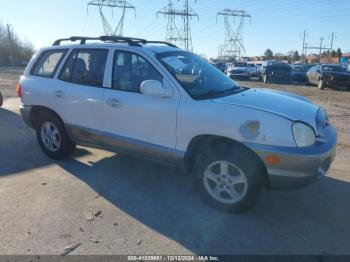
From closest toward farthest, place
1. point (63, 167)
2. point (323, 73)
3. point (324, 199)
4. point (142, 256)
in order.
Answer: point (142, 256) → point (324, 199) → point (63, 167) → point (323, 73)

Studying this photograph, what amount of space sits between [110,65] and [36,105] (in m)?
1.66

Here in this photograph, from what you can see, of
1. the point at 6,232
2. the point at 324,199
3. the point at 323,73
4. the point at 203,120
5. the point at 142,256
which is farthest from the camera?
the point at 323,73

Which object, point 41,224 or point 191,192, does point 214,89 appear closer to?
point 191,192

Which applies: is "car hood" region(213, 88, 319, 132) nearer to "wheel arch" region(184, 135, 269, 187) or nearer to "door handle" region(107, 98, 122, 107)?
"wheel arch" region(184, 135, 269, 187)

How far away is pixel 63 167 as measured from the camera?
538 cm

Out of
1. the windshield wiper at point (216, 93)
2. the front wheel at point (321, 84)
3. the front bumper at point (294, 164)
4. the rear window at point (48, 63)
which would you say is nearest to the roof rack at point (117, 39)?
the rear window at point (48, 63)

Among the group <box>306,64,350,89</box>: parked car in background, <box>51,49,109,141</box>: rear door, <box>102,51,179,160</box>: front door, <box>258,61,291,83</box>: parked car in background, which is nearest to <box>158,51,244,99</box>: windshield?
<box>102,51,179,160</box>: front door

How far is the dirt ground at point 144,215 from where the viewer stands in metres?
3.37

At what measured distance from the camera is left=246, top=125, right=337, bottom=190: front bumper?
3.45 m

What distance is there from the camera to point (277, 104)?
397 cm

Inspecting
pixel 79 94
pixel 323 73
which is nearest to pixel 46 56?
pixel 79 94

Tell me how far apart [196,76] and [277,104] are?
1.09 meters

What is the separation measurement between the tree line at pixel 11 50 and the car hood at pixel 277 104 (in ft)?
216

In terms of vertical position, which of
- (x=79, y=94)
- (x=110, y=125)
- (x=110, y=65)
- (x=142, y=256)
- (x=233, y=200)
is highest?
(x=110, y=65)
